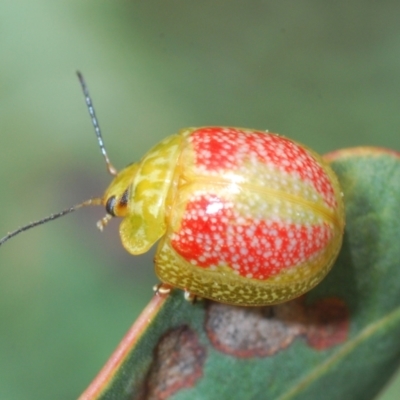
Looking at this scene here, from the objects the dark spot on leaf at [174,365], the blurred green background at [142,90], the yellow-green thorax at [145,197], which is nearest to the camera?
the dark spot on leaf at [174,365]

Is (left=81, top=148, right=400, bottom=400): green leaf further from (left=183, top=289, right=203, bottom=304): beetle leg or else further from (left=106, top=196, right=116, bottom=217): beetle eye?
(left=106, top=196, right=116, bottom=217): beetle eye

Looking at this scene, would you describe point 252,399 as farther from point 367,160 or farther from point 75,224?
point 75,224

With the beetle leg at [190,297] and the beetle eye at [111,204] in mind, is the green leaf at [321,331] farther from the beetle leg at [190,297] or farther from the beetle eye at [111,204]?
the beetle eye at [111,204]

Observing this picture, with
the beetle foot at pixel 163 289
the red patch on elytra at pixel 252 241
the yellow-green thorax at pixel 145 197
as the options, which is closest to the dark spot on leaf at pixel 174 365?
the beetle foot at pixel 163 289

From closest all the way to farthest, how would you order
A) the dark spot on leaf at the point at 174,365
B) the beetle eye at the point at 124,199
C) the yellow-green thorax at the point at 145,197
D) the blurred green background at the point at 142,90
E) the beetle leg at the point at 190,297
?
1. the dark spot on leaf at the point at 174,365
2. the beetle leg at the point at 190,297
3. the yellow-green thorax at the point at 145,197
4. the beetle eye at the point at 124,199
5. the blurred green background at the point at 142,90

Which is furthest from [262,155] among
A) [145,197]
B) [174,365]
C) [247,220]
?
[174,365]

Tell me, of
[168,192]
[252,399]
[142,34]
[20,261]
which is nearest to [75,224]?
[20,261]

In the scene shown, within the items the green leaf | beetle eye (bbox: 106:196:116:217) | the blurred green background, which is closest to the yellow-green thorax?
beetle eye (bbox: 106:196:116:217)
